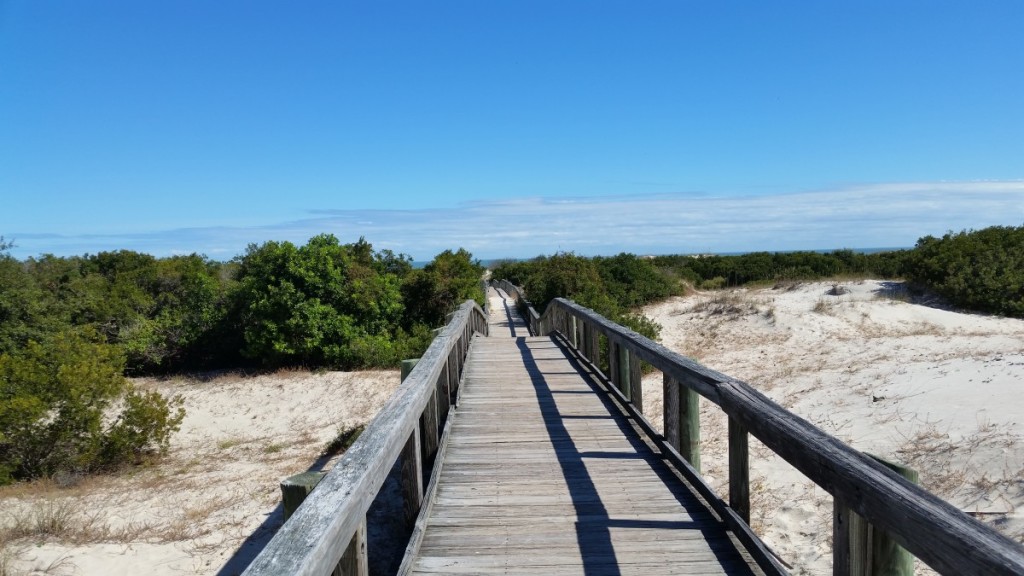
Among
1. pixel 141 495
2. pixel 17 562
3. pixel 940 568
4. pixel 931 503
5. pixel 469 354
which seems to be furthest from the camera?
pixel 469 354

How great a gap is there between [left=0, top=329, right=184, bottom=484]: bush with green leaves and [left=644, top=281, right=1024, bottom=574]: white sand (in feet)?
30.3

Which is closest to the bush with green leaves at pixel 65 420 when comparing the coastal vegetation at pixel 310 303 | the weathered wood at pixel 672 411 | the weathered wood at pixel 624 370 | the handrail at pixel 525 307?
the coastal vegetation at pixel 310 303

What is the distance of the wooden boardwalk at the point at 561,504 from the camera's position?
3057mm

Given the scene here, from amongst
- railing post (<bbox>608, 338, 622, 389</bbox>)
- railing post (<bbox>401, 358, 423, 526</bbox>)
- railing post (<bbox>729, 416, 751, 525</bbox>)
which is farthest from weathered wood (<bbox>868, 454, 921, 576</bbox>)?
railing post (<bbox>608, 338, 622, 389</bbox>)

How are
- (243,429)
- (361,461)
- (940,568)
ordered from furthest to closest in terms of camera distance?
1. (243,429)
2. (361,461)
3. (940,568)

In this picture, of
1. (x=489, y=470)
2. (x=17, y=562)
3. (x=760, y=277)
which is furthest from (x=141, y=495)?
(x=760, y=277)

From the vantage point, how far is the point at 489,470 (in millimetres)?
4434

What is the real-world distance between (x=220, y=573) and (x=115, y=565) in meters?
1.07

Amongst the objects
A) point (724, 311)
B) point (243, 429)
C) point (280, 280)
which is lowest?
point (243, 429)

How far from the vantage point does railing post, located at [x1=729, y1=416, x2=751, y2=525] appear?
3.24 meters

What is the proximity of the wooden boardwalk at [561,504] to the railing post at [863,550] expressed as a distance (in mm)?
595

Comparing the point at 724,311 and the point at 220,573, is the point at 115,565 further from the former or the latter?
the point at 724,311

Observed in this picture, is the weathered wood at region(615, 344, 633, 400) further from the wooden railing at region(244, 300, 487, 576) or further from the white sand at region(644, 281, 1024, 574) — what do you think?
the wooden railing at region(244, 300, 487, 576)

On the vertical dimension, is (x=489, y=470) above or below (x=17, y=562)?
above
